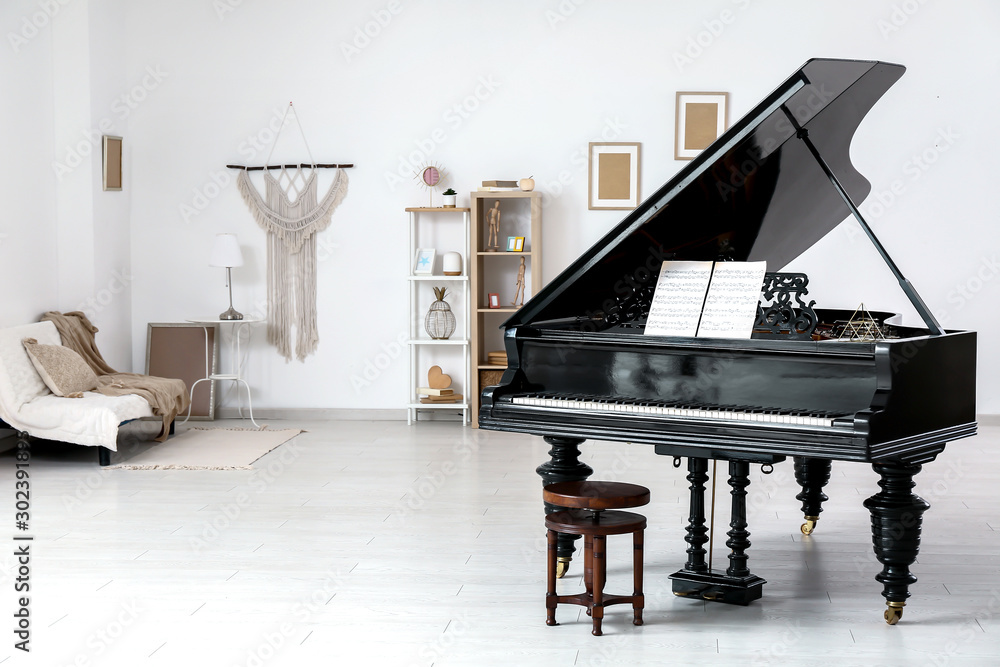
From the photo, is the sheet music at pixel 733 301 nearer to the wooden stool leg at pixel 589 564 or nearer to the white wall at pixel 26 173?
the wooden stool leg at pixel 589 564

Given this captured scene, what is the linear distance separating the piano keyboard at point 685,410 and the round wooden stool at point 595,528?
0.89 feet

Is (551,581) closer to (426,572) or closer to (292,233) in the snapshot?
(426,572)

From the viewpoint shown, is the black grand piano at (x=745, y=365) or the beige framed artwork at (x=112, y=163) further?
the beige framed artwork at (x=112, y=163)

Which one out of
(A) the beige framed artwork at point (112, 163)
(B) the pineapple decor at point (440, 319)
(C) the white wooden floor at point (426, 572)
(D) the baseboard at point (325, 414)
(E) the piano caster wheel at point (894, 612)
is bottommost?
(C) the white wooden floor at point (426, 572)

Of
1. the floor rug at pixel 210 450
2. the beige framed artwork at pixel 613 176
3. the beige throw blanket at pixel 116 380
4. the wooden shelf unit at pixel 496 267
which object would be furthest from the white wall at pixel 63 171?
the beige framed artwork at pixel 613 176

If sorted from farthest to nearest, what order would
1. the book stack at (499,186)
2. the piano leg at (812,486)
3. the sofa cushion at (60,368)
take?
1. the book stack at (499,186)
2. the sofa cushion at (60,368)
3. the piano leg at (812,486)

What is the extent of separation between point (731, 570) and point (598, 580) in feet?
2.21

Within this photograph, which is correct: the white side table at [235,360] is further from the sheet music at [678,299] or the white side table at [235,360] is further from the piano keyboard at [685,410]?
the sheet music at [678,299]

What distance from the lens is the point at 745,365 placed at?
333cm

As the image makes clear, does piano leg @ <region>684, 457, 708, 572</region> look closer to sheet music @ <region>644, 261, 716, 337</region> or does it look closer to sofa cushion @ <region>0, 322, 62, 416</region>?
sheet music @ <region>644, 261, 716, 337</region>

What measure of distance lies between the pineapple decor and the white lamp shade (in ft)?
4.88

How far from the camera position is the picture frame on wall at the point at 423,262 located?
7582 mm

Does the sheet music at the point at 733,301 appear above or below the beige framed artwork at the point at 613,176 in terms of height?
below

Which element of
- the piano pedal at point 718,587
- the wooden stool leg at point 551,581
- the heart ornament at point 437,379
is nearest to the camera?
the wooden stool leg at point 551,581
